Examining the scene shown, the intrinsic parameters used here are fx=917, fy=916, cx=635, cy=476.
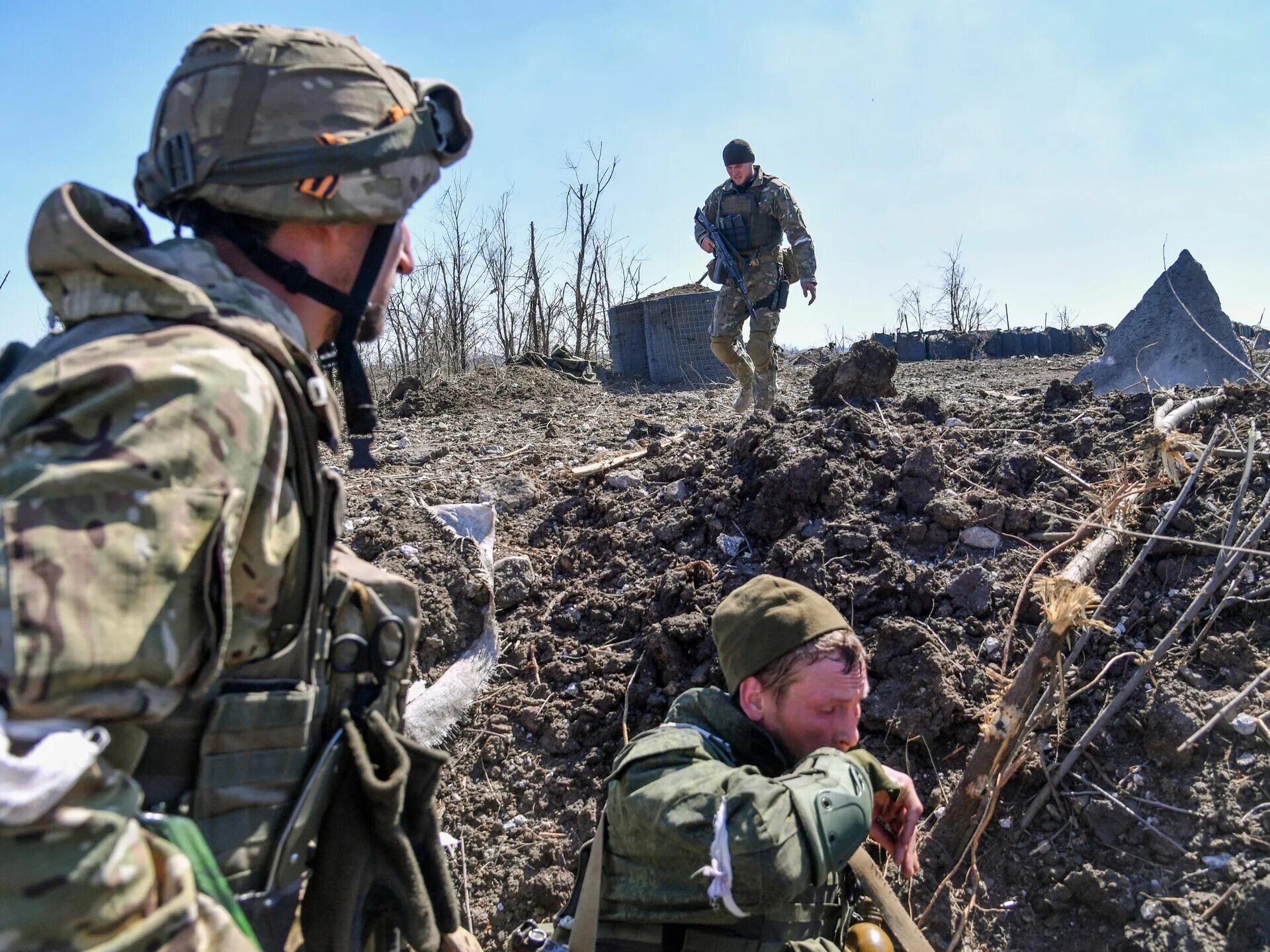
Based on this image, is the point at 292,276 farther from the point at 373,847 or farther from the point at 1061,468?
the point at 1061,468

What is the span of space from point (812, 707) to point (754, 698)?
5.2 inches

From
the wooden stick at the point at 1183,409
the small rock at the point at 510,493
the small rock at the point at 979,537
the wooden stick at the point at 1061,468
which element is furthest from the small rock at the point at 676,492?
the wooden stick at the point at 1183,409

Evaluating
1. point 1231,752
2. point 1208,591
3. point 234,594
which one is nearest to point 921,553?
point 1208,591

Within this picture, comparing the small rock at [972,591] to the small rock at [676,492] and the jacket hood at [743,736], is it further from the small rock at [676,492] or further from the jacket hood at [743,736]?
the jacket hood at [743,736]

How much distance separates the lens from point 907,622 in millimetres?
3355

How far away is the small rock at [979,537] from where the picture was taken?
3705mm

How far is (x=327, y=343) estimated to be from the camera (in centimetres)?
156

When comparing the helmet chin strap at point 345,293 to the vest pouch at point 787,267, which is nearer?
the helmet chin strap at point 345,293

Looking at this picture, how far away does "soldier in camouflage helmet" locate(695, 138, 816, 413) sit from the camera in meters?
7.39

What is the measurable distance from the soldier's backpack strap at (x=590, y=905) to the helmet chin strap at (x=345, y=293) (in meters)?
0.99

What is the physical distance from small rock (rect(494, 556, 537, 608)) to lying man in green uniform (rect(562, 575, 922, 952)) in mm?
2125

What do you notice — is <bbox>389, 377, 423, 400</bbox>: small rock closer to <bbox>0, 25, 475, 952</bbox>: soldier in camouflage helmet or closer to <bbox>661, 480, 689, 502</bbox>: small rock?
<bbox>661, 480, 689, 502</bbox>: small rock

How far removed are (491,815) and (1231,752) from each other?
242 cm

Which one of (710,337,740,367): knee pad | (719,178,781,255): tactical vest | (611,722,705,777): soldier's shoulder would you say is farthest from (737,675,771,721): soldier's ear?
(719,178,781,255): tactical vest
